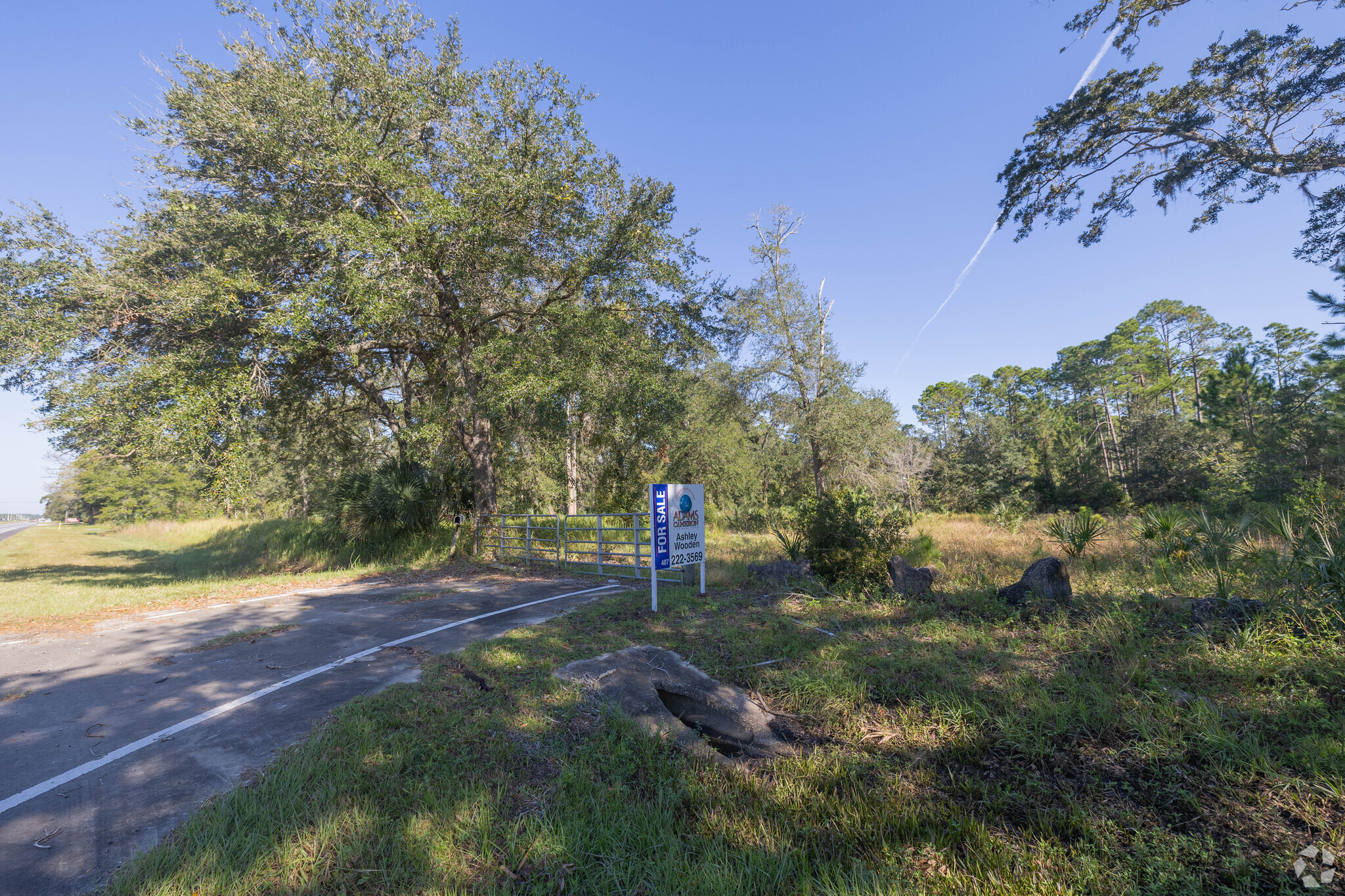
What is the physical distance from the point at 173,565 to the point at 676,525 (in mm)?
22158

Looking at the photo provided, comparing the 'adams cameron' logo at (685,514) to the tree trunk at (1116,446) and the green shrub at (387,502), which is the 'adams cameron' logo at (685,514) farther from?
the tree trunk at (1116,446)

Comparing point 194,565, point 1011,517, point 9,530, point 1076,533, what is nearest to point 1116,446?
point 1011,517

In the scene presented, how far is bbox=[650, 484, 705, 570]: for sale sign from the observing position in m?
8.14

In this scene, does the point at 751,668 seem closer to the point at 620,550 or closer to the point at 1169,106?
the point at 620,550

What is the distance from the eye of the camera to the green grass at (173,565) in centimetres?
870

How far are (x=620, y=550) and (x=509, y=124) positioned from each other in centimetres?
1094

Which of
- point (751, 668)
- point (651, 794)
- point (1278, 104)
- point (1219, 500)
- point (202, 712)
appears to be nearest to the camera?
point (651, 794)

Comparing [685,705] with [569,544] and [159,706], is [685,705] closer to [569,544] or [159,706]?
[159,706]

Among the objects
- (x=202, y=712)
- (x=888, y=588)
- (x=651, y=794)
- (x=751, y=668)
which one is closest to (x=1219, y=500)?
(x=888, y=588)

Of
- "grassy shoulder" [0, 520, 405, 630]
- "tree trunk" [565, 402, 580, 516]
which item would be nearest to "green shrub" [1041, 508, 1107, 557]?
"tree trunk" [565, 402, 580, 516]

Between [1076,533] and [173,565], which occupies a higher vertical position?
[1076,533]

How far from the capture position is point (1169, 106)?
10.4m

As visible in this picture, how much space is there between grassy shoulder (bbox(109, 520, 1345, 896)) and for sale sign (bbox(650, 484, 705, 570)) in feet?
11.2

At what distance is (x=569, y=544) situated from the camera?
486 inches
